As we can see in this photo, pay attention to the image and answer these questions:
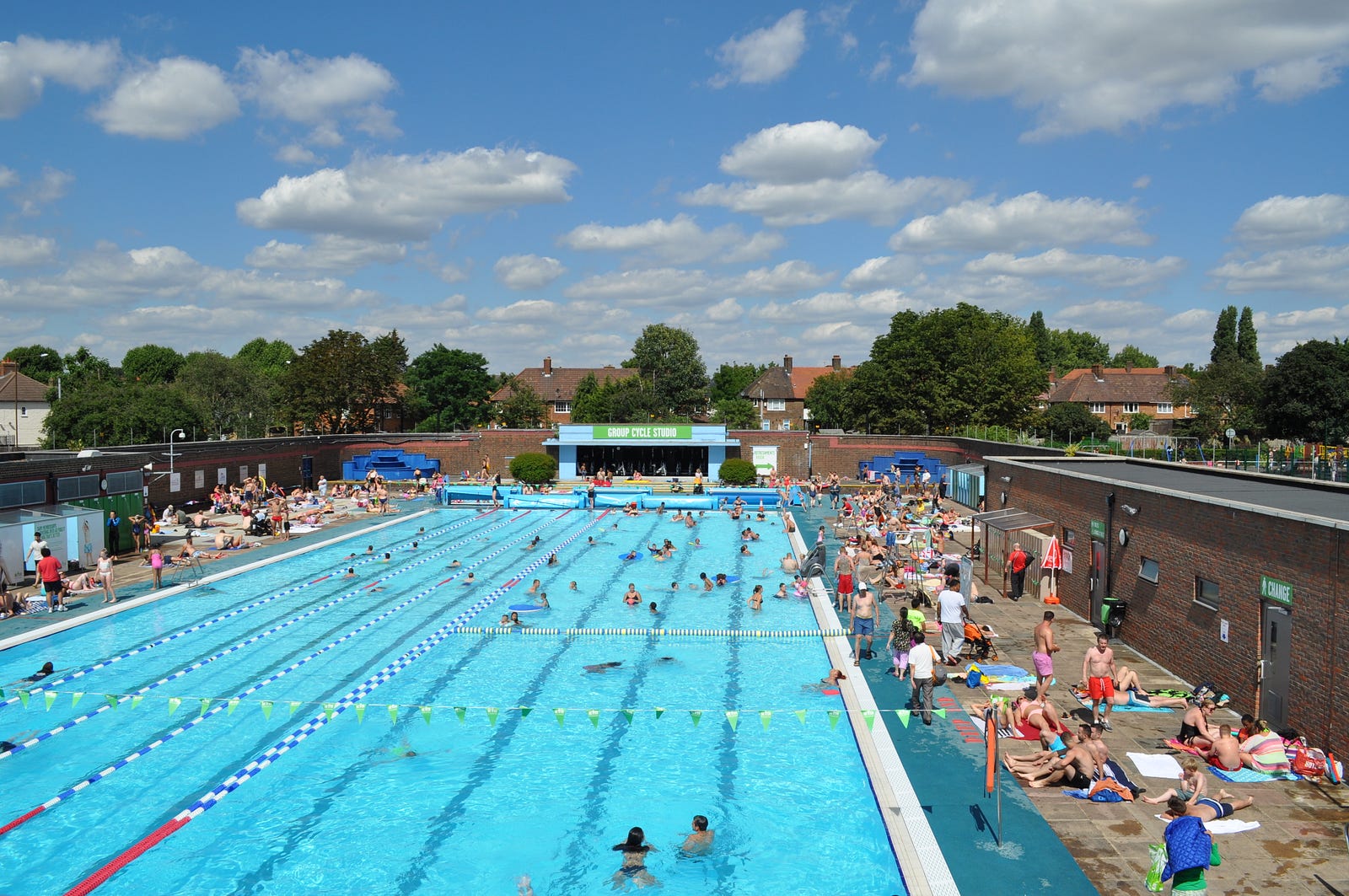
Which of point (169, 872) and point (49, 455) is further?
point (49, 455)

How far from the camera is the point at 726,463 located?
4503 cm

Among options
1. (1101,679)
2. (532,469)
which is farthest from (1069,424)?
(1101,679)

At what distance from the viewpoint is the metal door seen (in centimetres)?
1035

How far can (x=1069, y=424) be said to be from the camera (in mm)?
60625

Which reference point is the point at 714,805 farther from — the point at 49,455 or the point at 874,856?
the point at 49,455

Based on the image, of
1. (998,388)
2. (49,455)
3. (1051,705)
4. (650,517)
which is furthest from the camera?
(998,388)

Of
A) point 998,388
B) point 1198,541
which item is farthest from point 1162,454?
point 1198,541

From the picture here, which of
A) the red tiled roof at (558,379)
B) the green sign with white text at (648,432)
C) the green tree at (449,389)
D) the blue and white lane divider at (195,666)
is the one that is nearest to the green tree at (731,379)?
the red tiled roof at (558,379)

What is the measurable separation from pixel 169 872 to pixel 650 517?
2703 cm

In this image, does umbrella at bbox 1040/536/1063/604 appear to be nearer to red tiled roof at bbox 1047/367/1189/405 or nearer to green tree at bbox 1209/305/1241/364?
red tiled roof at bbox 1047/367/1189/405

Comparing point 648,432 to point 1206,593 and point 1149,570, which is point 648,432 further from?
point 1206,593

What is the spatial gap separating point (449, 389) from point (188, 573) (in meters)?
52.5

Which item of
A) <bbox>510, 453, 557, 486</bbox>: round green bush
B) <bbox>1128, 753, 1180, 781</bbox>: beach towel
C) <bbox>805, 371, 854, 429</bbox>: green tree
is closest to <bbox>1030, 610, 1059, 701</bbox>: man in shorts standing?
<bbox>1128, 753, 1180, 781</bbox>: beach towel

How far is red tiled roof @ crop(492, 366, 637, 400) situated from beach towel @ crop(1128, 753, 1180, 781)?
264 ft
